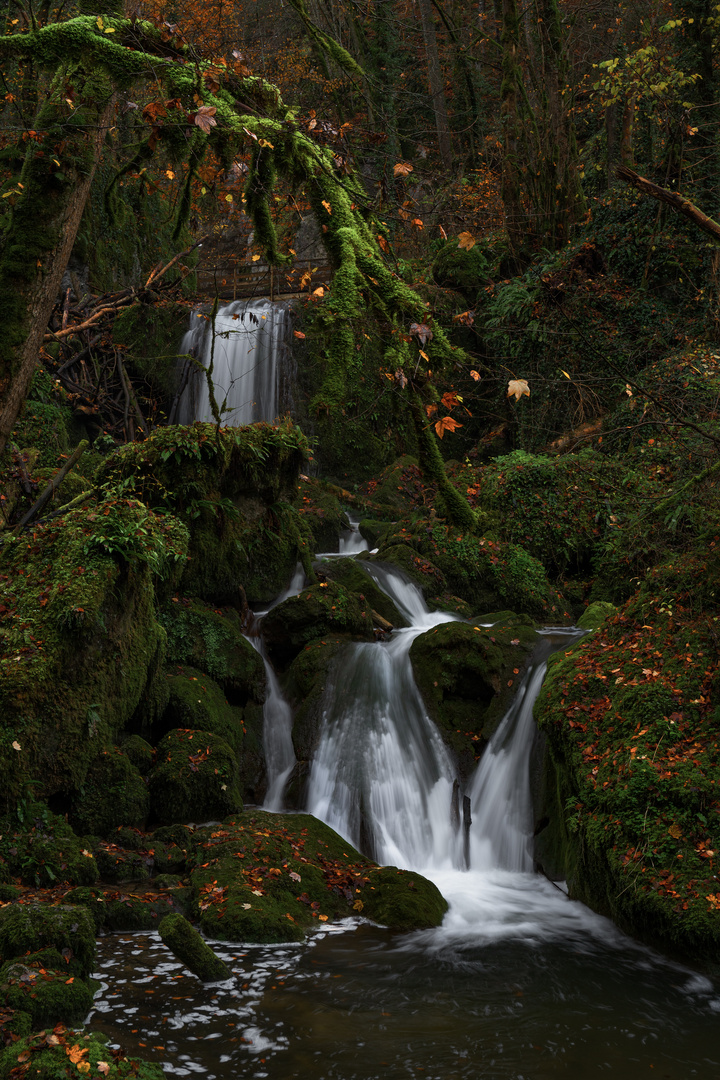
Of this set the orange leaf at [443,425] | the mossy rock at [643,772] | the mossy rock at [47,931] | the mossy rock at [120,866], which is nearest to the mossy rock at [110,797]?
the mossy rock at [120,866]

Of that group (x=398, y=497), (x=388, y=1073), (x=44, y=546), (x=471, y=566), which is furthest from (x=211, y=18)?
(x=388, y=1073)

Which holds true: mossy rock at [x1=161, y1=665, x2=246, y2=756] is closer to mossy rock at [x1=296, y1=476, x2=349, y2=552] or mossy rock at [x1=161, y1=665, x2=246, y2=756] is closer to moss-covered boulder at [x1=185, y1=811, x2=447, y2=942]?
moss-covered boulder at [x1=185, y1=811, x2=447, y2=942]

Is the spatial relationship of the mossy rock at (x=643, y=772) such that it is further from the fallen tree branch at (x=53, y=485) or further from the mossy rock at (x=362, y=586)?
the fallen tree branch at (x=53, y=485)

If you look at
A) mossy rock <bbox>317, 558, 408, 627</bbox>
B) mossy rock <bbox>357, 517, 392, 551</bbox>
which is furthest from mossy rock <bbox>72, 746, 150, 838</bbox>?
mossy rock <bbox>357, 517, 392, 551</bbox>

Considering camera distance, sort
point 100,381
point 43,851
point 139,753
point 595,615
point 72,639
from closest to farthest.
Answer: point 43,851 → point 72,639 → point 139,753 → point 595,615 → point 100,381

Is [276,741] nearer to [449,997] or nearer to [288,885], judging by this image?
[288,885]

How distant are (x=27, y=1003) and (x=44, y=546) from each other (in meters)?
4.18

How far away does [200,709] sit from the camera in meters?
8.25

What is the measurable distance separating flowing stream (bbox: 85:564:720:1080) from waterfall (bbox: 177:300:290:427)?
11.0m

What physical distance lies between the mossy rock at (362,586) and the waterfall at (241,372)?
6.38 metres

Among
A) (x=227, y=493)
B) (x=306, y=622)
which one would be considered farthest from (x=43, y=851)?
(x=227, y=493)

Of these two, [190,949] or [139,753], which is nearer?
[190,949]

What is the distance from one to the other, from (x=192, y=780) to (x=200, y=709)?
42.8 inches

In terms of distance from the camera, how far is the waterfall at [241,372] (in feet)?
55.0
